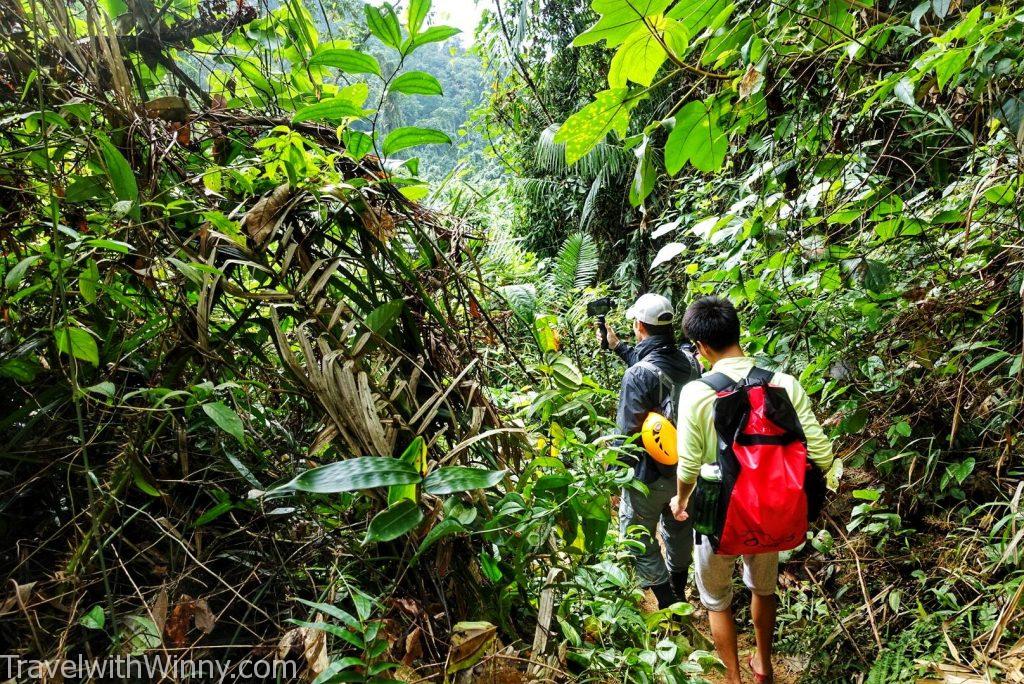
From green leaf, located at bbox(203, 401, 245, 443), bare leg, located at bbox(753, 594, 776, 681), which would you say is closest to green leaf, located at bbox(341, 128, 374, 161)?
green leaf, located at bbox(203, 401, 245, 443)

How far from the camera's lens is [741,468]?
242 centimetres

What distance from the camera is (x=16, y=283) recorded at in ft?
3.93

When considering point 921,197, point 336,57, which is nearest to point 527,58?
point 921,197

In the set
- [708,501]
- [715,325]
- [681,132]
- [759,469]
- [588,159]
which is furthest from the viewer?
[588,159]

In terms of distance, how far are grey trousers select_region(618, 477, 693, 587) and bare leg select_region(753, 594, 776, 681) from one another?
60 cm

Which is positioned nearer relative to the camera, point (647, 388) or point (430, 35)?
point (430, 35)

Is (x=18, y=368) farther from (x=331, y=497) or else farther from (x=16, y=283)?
(x=331, y=497)

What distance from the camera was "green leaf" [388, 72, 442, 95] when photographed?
1335 millimetres

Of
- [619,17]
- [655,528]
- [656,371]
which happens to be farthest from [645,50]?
[655,528]

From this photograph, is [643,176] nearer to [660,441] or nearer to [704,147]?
[704,147]

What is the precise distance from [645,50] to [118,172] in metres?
1.10

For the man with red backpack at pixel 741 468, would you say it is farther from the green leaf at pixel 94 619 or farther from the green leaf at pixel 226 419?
the green leaf at pixel 94 619

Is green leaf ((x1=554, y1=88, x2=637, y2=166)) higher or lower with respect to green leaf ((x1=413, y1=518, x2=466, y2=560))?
higher

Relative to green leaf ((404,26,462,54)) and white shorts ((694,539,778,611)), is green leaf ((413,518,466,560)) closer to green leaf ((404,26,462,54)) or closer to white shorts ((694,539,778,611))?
green leaf ((404,26,462,54))
